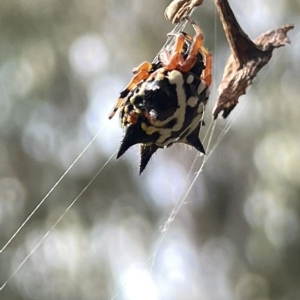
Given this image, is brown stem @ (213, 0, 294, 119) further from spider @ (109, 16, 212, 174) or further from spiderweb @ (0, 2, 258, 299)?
spiderweb @ (0, 2, 258, 299)

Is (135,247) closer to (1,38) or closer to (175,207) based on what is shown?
(175,207)

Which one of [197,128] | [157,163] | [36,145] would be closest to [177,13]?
[197,128]

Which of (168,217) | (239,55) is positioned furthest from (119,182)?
(239,55)

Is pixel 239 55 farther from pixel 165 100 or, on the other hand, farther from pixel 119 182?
pixel 119 182

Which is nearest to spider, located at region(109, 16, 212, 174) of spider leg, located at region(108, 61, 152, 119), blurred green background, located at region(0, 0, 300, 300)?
spider leg, located at region(108, 61, 152, 119)

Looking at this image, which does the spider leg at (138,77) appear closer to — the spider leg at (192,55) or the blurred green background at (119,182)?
the spider leg at (192,55)
